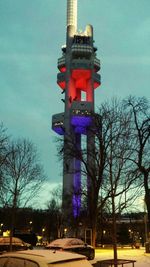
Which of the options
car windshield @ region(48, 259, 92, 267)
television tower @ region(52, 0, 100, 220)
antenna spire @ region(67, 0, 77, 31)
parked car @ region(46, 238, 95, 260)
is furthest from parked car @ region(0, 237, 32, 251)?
antenna spire @ region(67, 0, 77, 31)

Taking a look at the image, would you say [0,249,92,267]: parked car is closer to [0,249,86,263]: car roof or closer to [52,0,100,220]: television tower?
[0,249,86,263]: car roof

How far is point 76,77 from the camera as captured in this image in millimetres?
142750

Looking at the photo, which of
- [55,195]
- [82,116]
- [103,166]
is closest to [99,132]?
[103,166]

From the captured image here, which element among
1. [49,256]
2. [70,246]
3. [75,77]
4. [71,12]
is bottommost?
[70,246]

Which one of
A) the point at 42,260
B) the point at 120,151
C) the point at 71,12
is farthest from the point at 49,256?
the point at 71,12

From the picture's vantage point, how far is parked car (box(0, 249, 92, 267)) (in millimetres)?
6582

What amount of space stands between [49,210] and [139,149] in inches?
3173

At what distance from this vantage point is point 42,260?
6621 mm

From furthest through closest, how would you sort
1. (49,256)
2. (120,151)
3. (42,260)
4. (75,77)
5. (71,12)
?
(71,12) → (75,77) → (120,151) → (49,256) → (42,260)

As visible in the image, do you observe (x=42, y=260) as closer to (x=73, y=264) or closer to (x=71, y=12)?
(x=73, y=264)

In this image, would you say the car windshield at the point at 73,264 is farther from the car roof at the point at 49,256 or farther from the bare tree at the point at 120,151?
the bare tree at the point at 120,151

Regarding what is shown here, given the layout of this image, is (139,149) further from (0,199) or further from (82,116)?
(82,116)

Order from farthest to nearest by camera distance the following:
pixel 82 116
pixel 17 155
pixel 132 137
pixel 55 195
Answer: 1. pixel 82 116
2. pixel 55 195
3. pixel 17 155
4. pixel 132 137

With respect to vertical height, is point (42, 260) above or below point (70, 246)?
above
